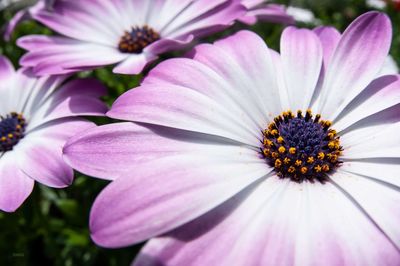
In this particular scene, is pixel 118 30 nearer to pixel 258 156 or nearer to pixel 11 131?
pixel 11 131

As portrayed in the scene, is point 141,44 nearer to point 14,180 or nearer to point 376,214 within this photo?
point 14,180

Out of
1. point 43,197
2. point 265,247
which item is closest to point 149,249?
point 265,247

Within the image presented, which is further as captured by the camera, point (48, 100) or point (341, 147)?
point (48, 100)

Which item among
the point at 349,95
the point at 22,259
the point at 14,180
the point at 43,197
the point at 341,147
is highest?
→ the point at 349,95

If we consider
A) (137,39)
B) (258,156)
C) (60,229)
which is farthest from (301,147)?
(60,229)

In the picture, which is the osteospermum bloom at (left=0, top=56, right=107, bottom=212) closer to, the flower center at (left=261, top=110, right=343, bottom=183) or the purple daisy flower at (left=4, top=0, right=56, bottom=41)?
the purple daisy flower at (left=4, top=0, right=56, bottom=41)

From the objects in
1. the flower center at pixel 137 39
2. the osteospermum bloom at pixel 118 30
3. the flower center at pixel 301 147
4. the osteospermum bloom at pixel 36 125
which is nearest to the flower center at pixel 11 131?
the osteospermum bloom at pixel 36 125
